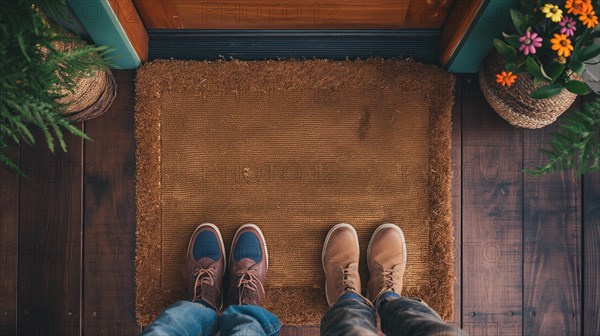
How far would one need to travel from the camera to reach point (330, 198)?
138cm

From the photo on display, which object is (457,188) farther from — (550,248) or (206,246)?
(206,246)

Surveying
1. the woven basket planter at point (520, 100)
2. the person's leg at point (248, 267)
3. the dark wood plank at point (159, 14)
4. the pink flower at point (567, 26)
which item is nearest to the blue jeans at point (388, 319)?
the person's leg at point (248, 267)

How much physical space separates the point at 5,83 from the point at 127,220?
2.08 feet

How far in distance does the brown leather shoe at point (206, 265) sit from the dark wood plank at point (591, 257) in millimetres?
1142

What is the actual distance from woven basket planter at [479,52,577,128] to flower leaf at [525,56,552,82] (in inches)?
3.0

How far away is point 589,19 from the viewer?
94cm

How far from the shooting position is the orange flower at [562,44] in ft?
3.13

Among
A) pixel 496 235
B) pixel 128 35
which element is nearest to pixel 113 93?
pixel 128 35

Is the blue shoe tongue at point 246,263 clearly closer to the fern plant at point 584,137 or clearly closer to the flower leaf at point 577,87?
the fern plant at point 584,137

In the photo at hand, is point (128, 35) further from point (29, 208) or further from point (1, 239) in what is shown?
point (1, 239)

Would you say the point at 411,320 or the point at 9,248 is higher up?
the point at 411,320

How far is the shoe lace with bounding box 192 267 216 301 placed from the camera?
1.33m

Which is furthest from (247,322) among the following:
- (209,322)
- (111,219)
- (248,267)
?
(111,219)

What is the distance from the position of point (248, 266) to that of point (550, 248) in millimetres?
947
